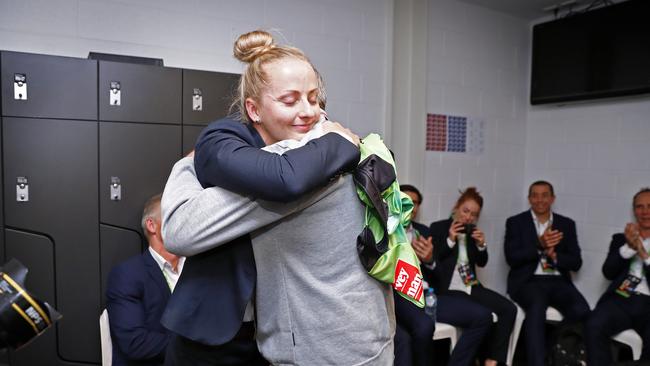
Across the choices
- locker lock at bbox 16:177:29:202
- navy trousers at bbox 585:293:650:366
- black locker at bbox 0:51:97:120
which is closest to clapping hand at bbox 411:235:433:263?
navy trousers at bbox 585:293:650:366

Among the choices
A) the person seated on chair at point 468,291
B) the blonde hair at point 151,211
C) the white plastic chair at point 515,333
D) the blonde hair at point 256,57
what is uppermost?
the blonde hair at point 256,57

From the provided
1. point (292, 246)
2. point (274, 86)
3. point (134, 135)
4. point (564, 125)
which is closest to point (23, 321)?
point (292, 246)

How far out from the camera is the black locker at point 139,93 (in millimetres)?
2467

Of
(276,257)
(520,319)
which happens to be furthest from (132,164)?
(520,319)

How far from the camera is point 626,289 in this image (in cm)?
348

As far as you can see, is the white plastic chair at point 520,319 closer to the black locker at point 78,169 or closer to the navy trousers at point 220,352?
the black locker at point 78,169

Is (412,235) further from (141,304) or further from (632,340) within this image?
(141,304)

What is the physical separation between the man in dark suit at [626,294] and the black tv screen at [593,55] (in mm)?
937

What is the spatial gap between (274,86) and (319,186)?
26 centimetres

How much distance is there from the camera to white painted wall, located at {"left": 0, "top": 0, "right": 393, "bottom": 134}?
2730mm

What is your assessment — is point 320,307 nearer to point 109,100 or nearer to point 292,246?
point 292,246

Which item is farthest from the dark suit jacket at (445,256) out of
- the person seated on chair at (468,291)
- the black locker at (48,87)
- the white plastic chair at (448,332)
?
the black locker at (48,87)

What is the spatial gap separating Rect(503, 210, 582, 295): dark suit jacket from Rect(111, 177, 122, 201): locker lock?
2970 millimetres

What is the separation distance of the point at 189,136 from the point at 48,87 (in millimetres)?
698
